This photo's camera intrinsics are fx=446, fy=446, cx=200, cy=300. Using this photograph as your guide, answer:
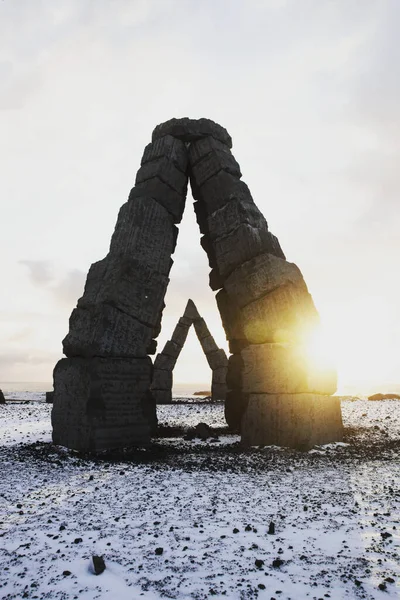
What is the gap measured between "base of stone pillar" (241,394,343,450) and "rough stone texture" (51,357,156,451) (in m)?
1.43

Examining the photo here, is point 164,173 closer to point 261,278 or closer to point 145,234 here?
point 145,234

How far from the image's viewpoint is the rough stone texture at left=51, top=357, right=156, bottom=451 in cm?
551

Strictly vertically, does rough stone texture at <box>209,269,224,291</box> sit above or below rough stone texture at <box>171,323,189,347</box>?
below

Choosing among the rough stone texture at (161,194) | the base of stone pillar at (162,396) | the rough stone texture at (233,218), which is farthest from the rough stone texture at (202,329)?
the rough stone texture at (233,218)

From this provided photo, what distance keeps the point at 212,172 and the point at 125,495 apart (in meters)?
5.34

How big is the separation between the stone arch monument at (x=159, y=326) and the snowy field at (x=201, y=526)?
624mm

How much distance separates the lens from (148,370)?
6.26 meters

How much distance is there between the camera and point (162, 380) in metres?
15.8

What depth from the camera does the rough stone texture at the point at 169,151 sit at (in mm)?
7359

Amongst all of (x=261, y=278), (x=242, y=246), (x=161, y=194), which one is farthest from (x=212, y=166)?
(x=261, y=278)

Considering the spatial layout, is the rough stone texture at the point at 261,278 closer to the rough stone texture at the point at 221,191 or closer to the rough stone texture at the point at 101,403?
the rough stone texture at the point at 221,191

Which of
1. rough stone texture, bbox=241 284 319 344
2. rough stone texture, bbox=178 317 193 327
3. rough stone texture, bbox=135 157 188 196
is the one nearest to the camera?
rough stone texture, bbox=241 284 319 344

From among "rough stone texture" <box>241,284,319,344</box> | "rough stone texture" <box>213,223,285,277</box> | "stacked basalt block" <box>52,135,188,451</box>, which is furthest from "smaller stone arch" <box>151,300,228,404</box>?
"rough stone texture" <box>241,284,319,344</box>

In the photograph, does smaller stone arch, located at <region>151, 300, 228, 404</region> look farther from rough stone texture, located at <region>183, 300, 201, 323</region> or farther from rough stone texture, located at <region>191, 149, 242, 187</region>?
rough stone texture, located at <region>191, 149, 242, 187</region>
